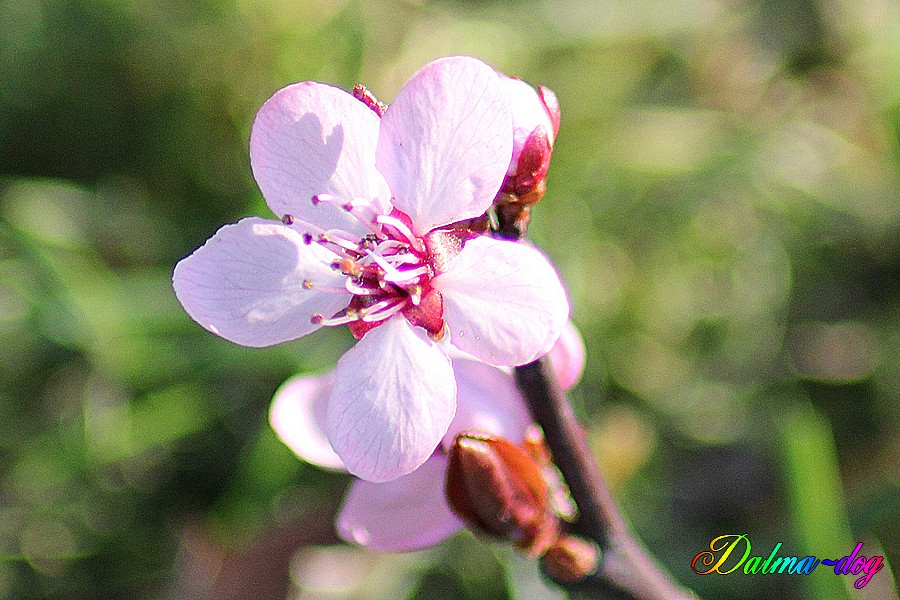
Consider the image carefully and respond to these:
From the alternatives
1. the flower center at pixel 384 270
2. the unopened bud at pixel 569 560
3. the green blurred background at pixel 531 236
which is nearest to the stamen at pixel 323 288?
the flower center at pixel 384 270

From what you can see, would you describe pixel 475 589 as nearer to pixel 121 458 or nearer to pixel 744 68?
pixel 121 458

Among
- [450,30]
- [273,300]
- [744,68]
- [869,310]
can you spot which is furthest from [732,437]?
[273,300]

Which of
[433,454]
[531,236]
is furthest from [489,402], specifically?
[531,236]

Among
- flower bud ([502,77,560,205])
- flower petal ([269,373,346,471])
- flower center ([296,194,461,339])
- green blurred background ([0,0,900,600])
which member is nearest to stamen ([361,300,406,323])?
flower center ([296,194,461,339])

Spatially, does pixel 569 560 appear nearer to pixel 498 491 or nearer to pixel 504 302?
pixel 498 491

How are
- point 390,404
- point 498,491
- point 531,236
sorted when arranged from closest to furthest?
point 390,404 < point 498,491 < point 531,236

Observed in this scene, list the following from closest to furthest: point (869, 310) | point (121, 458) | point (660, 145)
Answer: point (121, 458) → point (869, 310) → point (660, 145)

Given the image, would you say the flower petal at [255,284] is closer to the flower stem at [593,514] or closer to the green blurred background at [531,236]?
the flower stem at [593,514]

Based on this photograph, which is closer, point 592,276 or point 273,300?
point 273,300
